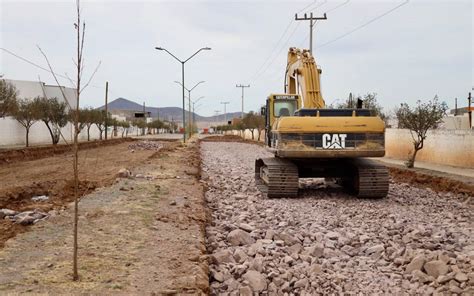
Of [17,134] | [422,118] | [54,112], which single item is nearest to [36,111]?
[54,112]

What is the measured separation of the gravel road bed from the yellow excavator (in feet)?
1.70

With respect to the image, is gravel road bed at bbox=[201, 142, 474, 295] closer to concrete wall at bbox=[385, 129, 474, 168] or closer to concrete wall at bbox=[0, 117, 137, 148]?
concrete wall at bbox=[385, 129, 474, 168]

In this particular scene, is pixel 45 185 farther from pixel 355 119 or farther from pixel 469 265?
pixel 469 265

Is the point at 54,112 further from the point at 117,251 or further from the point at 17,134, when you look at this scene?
the point at 117,251

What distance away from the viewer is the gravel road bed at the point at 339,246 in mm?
6004

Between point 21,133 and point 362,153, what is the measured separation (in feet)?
134

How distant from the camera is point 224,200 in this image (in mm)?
12555

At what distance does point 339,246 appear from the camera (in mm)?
7883

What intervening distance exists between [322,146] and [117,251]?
6753 mm

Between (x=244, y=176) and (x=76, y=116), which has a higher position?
(x=76, y=116)

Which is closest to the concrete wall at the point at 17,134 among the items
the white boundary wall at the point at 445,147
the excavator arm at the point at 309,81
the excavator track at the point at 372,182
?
the white boundary wall at the point at 445,147

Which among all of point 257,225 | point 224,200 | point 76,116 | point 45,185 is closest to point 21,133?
point 45,185

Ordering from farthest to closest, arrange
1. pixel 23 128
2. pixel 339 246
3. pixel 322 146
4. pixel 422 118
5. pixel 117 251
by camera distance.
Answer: pixel 23 128 → pixel 422 118 → pixel 322 146 → pixel 339 246 → pixel 117 251

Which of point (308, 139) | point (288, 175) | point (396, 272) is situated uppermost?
point (308, 139)
